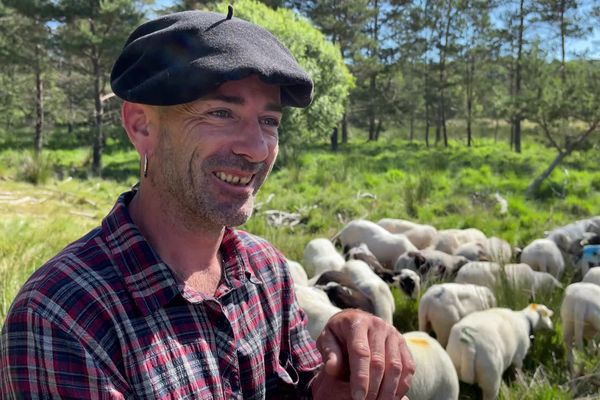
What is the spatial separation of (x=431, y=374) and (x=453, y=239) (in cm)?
545

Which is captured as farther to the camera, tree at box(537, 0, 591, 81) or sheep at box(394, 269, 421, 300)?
tree at box(537, 0, 591, 81)

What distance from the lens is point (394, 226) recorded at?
1107 cm

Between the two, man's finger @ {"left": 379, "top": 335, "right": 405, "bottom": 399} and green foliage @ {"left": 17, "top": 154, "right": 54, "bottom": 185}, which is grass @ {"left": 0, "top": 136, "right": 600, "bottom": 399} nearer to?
green foliage @ {"left": 17, "top": 154, "right": 54, "bottom": 185}

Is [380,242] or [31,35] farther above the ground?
[31,35]

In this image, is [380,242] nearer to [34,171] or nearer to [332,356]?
[332,356]

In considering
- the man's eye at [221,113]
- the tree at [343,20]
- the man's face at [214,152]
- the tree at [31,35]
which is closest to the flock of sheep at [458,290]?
the man's face at [214,152]

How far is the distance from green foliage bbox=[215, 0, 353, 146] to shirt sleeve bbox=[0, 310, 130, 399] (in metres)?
19.1

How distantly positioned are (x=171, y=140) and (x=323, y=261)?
6.67 metres

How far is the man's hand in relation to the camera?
5.57 feet

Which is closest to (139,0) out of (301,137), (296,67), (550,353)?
(301,137)

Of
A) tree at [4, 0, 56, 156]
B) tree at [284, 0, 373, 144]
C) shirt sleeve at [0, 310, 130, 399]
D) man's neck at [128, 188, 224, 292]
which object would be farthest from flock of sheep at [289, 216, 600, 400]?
tree at [284, 0, 373, 144]

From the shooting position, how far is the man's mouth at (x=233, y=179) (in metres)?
1.80

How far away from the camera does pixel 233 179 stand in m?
1.82

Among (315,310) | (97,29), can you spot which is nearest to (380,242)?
(315,310)
